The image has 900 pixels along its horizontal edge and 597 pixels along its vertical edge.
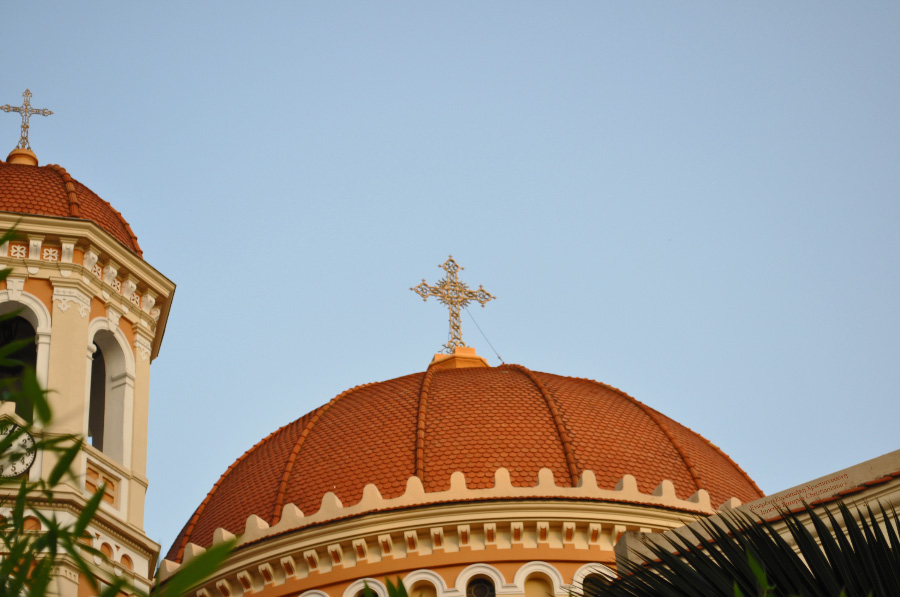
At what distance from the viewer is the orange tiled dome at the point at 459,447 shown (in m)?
25.5

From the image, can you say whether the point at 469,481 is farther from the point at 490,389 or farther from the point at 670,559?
the point at 670,559

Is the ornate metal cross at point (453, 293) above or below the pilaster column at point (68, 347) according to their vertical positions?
above

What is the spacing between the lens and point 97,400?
69.3ft

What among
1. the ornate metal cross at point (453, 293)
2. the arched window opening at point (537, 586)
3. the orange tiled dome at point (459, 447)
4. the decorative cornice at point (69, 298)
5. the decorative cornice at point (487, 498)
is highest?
the ornate metal cross at point (453, 293)

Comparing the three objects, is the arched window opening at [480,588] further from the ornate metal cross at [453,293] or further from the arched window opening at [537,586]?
the ornate metal cross at [453,293]

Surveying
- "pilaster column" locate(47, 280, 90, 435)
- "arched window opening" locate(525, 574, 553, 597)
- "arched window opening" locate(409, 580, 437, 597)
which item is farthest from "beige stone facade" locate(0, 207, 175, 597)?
"arched window opening" locate(525, 574, 553, 597)

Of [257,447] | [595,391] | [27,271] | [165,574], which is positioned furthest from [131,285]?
[595,391]

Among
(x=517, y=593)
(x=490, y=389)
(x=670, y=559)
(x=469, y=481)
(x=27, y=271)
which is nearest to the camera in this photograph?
(x=670, y=559)

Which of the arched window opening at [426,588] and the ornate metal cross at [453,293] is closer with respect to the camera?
the arched window opening at [426,588]

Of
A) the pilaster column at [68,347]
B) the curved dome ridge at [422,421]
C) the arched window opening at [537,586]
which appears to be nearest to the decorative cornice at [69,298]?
Result: the pilaster column at [68,347]

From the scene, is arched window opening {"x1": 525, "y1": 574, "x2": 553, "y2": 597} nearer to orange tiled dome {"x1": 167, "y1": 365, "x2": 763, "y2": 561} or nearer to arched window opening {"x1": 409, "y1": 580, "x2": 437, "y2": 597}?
arched window opening {"x1": 409, "y1": 580, "x2": 437, "y2": 597}

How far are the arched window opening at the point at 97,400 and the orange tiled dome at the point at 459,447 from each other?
5.36 metres

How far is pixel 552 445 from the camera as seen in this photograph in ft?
85.2

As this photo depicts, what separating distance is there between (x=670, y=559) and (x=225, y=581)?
1487cm
